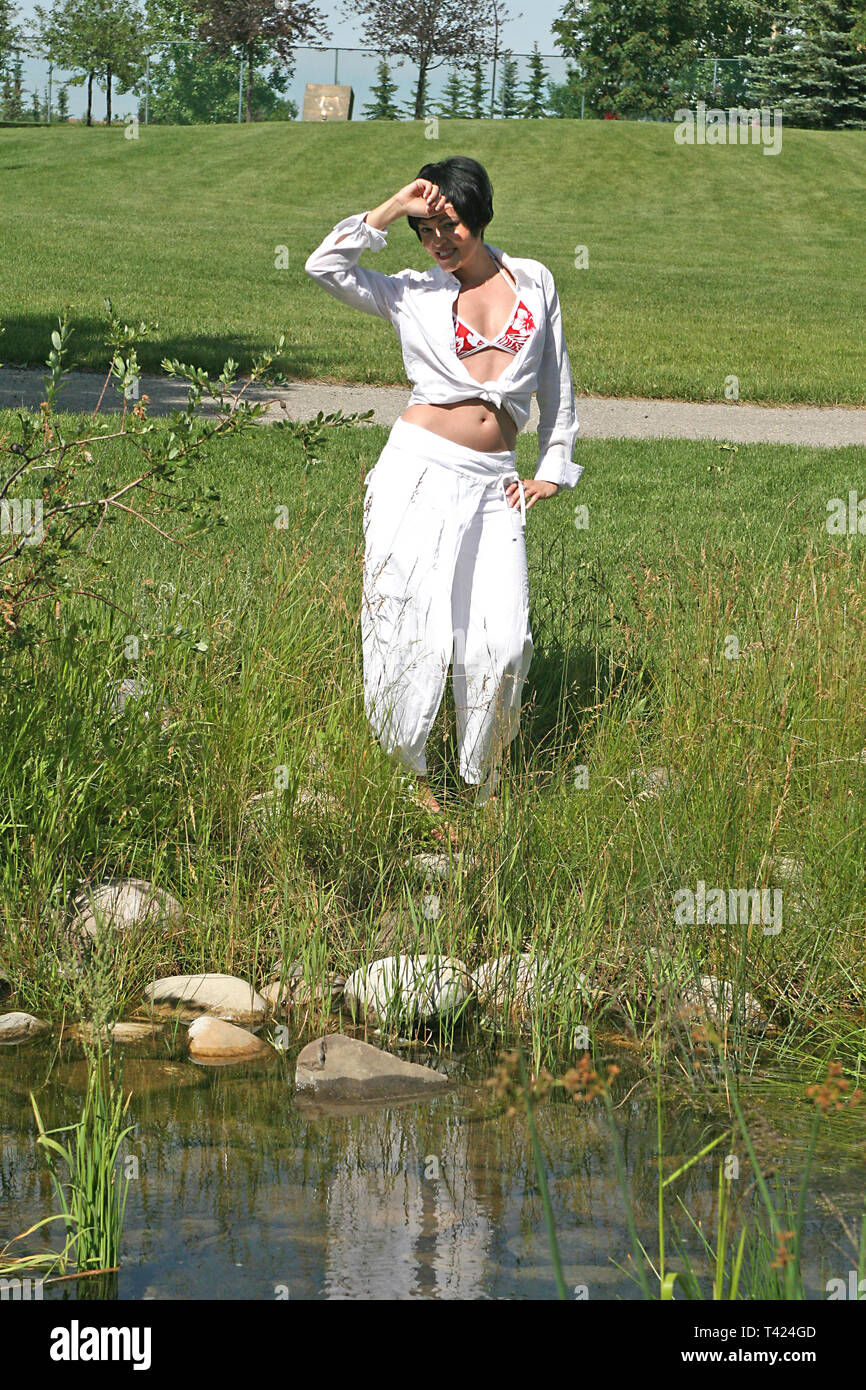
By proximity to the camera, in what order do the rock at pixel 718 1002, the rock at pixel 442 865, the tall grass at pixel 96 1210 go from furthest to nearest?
the rock at pixel 442 865 → the rock at pixel 718 1002 → the tall grass at pixel 96 1210

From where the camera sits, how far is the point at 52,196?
A: 99.6 feet

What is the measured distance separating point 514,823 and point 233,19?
1839 inches

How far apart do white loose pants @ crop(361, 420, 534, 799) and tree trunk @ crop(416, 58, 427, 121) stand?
48.8 meters

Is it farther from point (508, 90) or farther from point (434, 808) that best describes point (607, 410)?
point (508, 90)

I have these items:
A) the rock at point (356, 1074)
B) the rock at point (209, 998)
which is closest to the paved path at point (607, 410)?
the rock at point (209, 998)

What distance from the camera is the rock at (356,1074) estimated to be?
12.2 ft

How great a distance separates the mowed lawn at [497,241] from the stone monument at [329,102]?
284 inches

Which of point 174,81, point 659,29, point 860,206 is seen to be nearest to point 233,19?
point 659,29

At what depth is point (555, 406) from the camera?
4875 mm

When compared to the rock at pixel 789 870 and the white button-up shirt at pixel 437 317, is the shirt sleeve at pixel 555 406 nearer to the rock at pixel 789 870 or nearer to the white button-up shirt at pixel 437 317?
the white button-up shirt at pixel 437 317

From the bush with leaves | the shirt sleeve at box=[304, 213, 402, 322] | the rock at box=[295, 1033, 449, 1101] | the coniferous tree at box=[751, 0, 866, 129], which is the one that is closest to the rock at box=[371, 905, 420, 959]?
the rock at box=[295, 1033, 449, 1101]

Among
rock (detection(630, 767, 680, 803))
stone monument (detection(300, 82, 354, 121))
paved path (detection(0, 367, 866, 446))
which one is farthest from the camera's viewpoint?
stone monument (detection(300, 82, 354, 121))

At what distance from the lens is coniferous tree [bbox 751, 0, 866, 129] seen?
42.1 meters

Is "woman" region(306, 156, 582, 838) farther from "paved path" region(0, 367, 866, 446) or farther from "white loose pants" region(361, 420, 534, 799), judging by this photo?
"paved path" region(0, 367, 866, 446)
